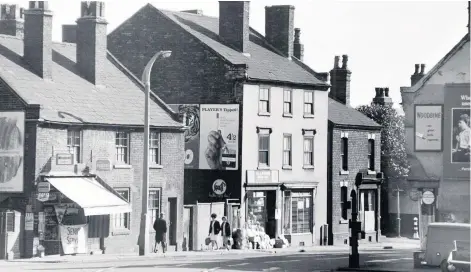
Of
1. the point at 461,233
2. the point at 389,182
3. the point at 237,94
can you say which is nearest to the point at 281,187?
the point at 237,94

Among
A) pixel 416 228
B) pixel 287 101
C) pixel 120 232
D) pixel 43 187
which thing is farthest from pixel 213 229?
pixel 416 228

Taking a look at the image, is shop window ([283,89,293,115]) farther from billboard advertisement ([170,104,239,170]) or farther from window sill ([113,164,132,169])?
window sill ([113,164,132,169])

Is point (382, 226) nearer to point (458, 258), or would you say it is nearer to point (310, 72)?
point (310, 72)

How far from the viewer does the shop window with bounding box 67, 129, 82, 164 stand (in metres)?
44.4

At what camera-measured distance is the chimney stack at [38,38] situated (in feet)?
145

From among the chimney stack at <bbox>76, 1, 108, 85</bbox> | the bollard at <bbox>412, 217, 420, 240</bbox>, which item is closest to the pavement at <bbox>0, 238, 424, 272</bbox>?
the chimney stack at <bbox>76, 1, 108, 85</bbox>

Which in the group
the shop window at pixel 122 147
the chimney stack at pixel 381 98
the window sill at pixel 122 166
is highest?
the chimney stack at pixel 381 98

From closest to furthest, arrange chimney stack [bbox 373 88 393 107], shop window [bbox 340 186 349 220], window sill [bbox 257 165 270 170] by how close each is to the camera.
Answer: window sill [bbox 257 165 270 170]
shop window [bbox 340 186 349 220]
chimney stack [bbox 373 88 393 107]

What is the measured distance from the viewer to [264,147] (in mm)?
56875

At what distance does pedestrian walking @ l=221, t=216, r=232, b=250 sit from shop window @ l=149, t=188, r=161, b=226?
303cm

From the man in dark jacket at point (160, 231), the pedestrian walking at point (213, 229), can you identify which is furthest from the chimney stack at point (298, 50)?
the man in dark jacket at point (160, 231)

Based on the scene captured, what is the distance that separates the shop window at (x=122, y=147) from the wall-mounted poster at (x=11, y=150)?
19.3ft

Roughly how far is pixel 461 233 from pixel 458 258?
325 cm

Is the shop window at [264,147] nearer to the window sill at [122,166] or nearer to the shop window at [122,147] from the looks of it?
the shop window at [122,147]
